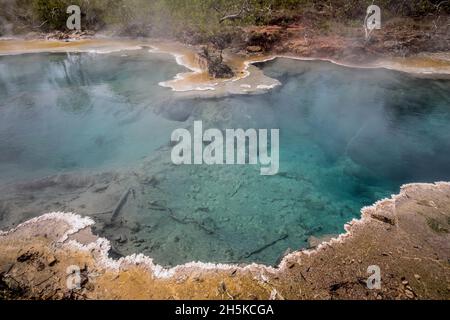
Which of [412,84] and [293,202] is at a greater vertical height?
[412,84]

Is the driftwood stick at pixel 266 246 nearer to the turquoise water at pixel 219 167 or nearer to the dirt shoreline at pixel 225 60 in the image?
the turquoise water at pixel 219 167

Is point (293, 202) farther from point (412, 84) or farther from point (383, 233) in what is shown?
point (412, 84)

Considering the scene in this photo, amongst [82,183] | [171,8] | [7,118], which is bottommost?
[82,183]

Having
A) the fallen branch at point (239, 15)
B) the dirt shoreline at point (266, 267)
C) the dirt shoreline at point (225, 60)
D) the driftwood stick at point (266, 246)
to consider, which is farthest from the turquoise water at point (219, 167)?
the fallen branch at point (239, 15)

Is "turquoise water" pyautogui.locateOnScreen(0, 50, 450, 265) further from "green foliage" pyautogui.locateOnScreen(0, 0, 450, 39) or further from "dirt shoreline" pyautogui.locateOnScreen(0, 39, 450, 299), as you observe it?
"green foliage" pyautogui.locateOnScreen(0, 0, 450, 39)
